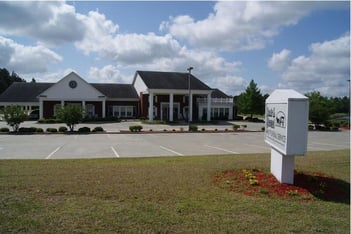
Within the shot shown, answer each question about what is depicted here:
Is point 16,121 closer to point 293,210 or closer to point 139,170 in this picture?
point 139,170

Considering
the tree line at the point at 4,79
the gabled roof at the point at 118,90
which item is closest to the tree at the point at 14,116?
the gabled roof at the point at 118,90

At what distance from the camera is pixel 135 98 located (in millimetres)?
49375

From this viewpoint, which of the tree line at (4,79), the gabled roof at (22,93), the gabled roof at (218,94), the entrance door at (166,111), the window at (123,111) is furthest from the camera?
the tree line at (4,79)

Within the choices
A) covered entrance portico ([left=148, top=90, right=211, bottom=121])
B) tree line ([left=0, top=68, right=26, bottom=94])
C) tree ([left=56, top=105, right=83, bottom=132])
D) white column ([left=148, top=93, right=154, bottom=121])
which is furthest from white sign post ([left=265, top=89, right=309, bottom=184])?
tree line ([left=0, top=68, right=26, bottom=94])

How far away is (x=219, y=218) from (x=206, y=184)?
201 cm

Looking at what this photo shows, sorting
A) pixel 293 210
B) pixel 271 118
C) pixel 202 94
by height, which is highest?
pixel 202 94

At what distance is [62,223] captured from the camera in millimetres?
4324

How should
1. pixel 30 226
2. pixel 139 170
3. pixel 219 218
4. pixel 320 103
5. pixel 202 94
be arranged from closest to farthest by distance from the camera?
1. pixel 30 226
2. pixel 219 218
3. pixel 139 170
4. pixel 320 103
5. pixel 202 94

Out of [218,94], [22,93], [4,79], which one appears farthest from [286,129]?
[4,79]

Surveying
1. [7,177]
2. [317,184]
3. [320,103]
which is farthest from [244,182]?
[320,103]

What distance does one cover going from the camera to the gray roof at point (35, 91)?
49562mm

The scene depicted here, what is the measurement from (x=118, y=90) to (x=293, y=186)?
46.6 meters

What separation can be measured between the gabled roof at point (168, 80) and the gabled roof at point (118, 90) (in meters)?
4.32

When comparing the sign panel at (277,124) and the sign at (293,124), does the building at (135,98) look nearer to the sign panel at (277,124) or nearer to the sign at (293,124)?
the sign panel at (277,124)
